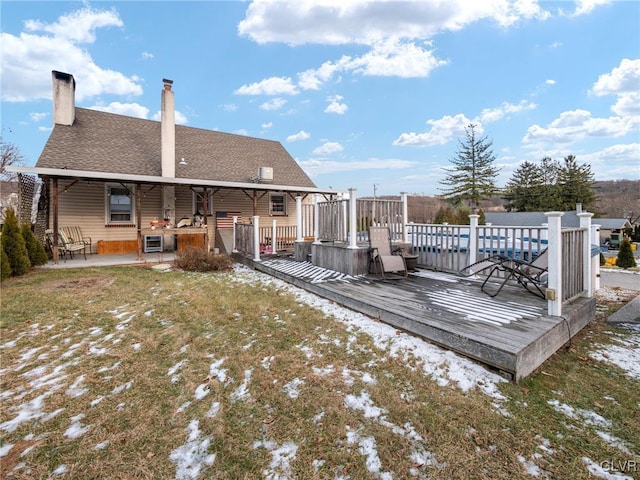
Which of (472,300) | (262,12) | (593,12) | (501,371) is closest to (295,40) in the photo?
(262,12)

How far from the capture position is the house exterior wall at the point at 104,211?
396 inches

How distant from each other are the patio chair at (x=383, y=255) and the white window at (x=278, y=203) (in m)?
8.61

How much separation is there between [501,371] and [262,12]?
12424 millimetres

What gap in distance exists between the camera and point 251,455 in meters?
1.80

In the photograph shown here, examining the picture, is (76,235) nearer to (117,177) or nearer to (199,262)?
(117,177)

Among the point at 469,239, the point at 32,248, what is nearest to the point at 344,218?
the point at 469,239

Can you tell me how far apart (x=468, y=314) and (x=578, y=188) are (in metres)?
41.2

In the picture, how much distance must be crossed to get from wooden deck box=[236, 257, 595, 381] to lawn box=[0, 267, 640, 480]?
0.15 meters

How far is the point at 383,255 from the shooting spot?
592cm

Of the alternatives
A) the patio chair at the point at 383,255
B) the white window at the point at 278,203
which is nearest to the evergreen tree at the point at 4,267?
the patio chair at the point at 383,255

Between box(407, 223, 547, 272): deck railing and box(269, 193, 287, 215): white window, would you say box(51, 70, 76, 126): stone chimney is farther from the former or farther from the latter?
box(407, 223, 547, 272): deck railing

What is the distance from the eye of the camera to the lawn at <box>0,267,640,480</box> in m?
1.74

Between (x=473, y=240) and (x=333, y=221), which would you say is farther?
(x=333, y=221)

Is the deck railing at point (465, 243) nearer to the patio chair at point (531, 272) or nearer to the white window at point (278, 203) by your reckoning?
the patio chair at point (531, 272)
